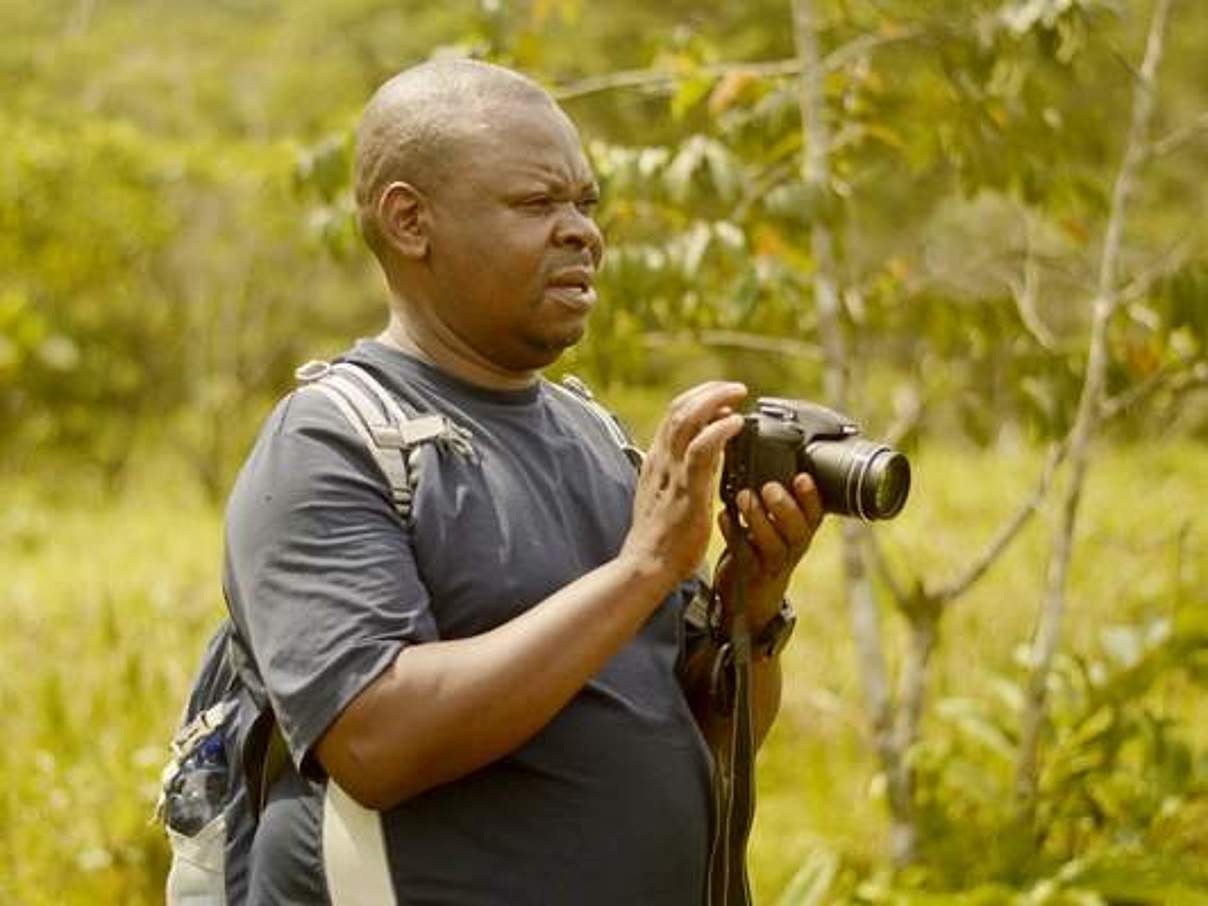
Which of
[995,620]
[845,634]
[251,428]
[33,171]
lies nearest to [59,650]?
[845,634]

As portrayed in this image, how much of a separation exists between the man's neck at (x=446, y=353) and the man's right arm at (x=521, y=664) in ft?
0.83

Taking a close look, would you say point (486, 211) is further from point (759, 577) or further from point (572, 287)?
point (759, 577)

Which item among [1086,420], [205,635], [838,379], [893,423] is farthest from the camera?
[205,635]

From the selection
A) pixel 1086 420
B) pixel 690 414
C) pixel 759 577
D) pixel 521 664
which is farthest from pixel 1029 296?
pixel 521 664

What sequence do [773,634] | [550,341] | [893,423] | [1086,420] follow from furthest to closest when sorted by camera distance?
[893,423] < [1086,420] < [773,634] < [550,341]

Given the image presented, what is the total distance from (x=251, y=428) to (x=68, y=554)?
4031 mm

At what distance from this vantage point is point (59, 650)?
6551 mm

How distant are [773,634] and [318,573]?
0.54 meters

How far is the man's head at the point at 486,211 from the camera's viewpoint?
1923 millimetres

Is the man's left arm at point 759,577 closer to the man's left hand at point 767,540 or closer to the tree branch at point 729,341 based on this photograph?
the man's left hand at point 767,540

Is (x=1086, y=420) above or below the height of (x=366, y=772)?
below

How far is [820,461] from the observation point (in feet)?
6.23

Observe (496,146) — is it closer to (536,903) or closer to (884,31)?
(536,903)

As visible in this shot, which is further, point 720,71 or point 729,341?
point 729,341
